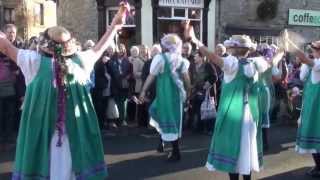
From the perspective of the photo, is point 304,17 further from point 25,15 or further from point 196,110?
point 196,110

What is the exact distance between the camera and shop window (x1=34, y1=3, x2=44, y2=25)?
2902 centimetres

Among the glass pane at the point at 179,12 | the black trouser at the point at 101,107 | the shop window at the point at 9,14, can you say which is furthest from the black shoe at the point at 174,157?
the shop window at the point at 9,14

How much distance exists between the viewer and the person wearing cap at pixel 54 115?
4.79 m

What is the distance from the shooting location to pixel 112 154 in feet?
28.1

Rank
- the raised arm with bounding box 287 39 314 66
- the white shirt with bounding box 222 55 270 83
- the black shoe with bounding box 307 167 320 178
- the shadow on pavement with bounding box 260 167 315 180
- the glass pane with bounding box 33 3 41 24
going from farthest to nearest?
the glass pane with bounding box 33 3 41 24, the black shoe with bounding box 307 167 320 178, the shadow on pavement with bounding box 260 167 315 180, the raised arm with bounding box 287 39 314 66, the white shirt with bounding box 222 55 270 83

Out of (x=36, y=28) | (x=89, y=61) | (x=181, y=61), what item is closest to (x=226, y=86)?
(x=89, y=61)

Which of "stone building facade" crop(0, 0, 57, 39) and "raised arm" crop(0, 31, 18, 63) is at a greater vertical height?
"stone building facade" crop(0, 0, 57, 39)

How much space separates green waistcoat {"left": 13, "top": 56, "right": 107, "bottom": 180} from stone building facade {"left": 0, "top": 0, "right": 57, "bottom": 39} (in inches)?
824

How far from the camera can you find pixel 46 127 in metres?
4.81

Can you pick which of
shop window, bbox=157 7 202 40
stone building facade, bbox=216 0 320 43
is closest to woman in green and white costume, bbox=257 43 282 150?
shop window, bbox=157 7 202 40

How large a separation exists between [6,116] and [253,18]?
1411cm

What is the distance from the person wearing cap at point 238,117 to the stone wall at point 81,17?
13.6 metres

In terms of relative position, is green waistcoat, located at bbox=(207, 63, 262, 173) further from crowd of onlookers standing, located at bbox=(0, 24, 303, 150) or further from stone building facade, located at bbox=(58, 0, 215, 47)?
stone building facade, located at bbox=(58, 0, 215, 47)

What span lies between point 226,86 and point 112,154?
3.06 metres
